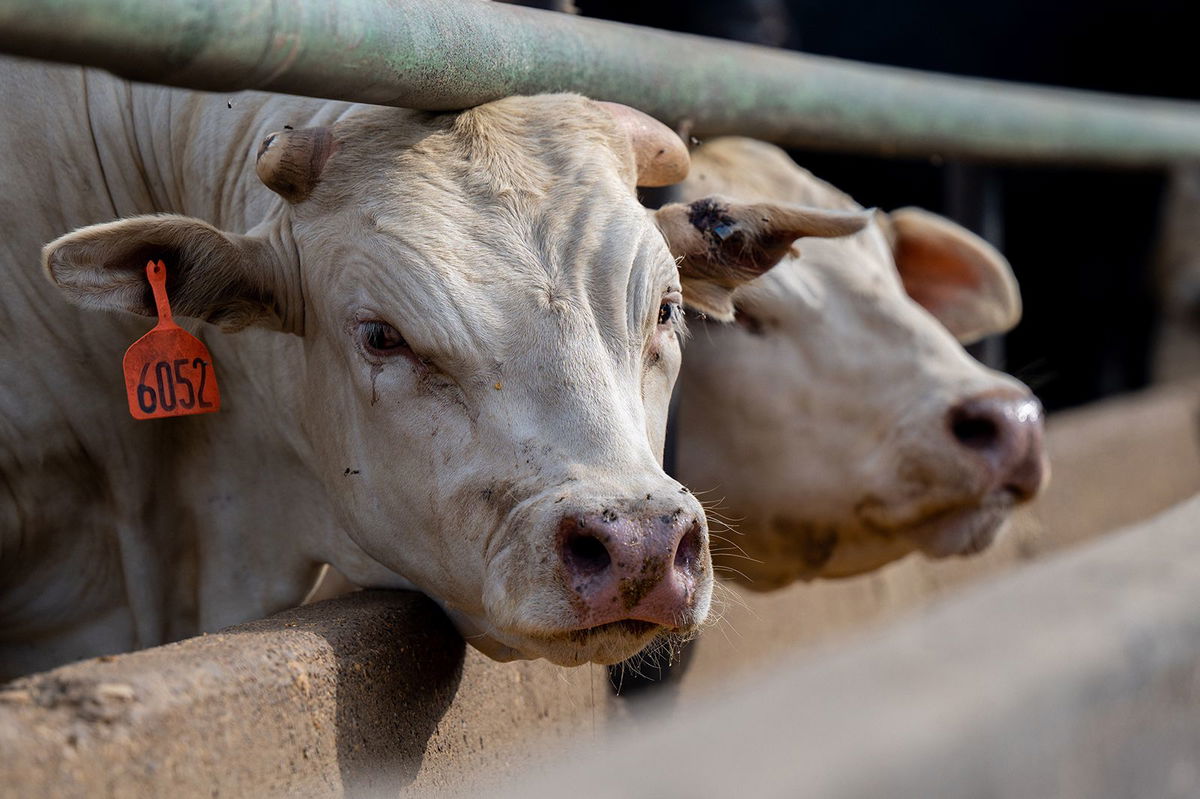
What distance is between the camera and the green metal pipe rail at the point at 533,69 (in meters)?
1.96

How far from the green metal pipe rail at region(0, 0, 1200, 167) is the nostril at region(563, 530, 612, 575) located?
918 mm

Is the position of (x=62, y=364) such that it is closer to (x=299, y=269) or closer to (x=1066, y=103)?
(x=299, y=269)

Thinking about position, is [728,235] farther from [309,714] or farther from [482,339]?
[309,714]

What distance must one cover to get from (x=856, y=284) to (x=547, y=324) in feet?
5.89

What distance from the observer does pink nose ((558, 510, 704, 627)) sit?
2.07 m

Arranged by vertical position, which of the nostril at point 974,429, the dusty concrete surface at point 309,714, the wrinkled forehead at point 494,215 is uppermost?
the wrinkled forehead at point 494,215

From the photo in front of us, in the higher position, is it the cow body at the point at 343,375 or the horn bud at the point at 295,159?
the horn bud at the point at 295,159

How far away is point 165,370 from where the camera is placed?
8.86 ft

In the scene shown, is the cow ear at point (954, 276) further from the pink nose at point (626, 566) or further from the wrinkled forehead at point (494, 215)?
the pink nose at point (626, 566)

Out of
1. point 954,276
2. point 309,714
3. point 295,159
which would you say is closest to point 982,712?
point 309,714

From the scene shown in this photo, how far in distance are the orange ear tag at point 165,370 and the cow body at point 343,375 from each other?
0.17ft

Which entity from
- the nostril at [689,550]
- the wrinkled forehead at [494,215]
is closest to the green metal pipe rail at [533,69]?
the wrinkled forehead at [494,215]

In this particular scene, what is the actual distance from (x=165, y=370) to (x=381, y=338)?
507 mm

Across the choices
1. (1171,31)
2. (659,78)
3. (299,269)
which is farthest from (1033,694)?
(1171,31)
